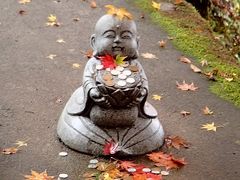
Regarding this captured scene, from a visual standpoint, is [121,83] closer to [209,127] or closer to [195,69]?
[209,127]

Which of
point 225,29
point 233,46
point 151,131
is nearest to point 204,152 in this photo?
point 151,131

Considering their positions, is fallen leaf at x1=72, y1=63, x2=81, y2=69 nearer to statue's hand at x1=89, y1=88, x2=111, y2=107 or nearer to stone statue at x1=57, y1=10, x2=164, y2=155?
stone statue at x1=57, y1=10, x2=164, y2=155

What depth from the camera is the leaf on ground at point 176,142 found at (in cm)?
558

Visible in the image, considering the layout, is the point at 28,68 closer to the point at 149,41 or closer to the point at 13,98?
the point at 13,98

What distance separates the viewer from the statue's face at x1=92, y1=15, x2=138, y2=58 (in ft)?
16.3

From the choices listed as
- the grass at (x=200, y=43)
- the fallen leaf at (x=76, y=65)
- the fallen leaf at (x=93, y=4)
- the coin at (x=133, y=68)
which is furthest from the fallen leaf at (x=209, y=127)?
the fallen leaf at (x=93, y=4)

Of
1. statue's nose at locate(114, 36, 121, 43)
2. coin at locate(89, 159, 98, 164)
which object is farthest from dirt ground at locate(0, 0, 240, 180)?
statue's nose at locate(114, 36, 121, 43)

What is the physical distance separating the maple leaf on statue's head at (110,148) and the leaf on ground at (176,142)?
27.8 inches

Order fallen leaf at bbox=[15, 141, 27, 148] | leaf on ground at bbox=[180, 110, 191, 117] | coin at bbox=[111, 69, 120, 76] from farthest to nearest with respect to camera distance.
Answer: leaf on ground at bbox=[180, 110, 191, 117]
fallen leaf at bbox=[15, 141, 27, 148]
coin at bbox=[111, 69, 120, 76]

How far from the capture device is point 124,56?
5059mm

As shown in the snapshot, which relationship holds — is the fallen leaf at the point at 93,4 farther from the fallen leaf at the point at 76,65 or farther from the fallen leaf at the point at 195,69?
the fallen leaf at the point at 195,69

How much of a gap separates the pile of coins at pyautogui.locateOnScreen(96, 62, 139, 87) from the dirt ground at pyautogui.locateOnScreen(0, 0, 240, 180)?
Result: 83cm

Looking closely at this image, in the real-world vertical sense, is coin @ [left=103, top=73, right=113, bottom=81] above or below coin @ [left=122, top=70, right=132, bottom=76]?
below

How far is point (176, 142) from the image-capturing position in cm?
561
